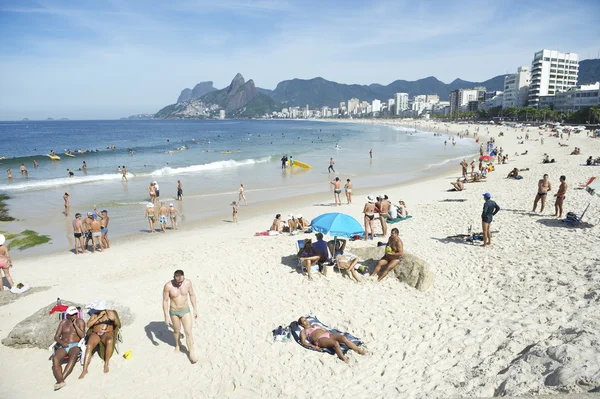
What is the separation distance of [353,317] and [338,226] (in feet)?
9.61

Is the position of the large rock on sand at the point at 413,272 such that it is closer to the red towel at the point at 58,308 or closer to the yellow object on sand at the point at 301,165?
the red towel at the point at 58,308

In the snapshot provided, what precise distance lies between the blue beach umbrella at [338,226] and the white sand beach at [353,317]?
3.53 feet

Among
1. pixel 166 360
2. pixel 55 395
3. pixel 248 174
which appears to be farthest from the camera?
pixel 248 174

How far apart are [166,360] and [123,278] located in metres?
4.16

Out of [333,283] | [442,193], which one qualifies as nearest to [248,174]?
[442,193]

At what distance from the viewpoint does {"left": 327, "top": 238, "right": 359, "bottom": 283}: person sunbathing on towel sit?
27.1 feet

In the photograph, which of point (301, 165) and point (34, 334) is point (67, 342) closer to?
point (34, 334)

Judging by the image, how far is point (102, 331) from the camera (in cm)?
580

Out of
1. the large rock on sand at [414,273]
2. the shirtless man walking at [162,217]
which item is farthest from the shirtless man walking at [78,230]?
the large rock on sand at [414,273]

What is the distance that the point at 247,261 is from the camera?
9617mm

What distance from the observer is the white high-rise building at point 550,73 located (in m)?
114

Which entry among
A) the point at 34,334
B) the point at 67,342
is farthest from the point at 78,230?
the point at 67,342

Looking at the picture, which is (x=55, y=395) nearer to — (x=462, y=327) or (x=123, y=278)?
(x=123, y=278)

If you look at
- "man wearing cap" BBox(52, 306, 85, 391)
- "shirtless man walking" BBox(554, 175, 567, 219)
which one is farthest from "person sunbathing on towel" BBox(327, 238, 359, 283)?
"shirtless man walking" BBox(554, 175, 567, 219)
